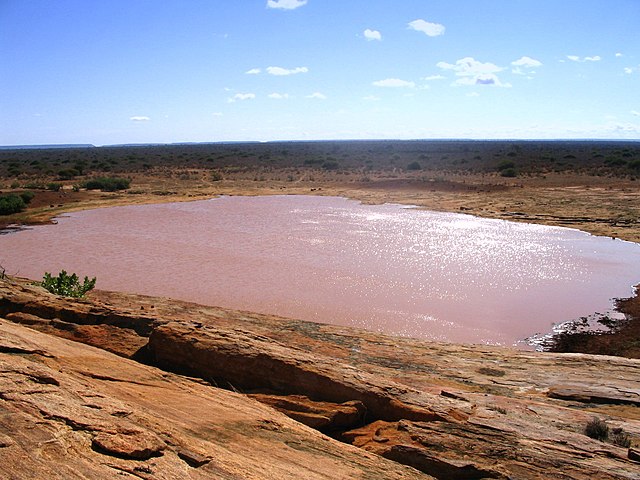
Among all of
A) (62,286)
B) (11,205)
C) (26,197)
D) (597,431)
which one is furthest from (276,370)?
(26,197)

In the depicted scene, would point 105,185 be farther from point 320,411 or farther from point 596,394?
point 596,394

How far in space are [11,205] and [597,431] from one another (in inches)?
1204

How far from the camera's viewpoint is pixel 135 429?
3.87 metres

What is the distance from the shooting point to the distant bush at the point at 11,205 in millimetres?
27531

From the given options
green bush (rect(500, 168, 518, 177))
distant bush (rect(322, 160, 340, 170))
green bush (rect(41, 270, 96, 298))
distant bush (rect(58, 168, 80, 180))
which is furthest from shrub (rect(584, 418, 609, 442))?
distant bush (rect(322, 160, 340, 170))

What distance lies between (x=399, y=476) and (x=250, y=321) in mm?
5763

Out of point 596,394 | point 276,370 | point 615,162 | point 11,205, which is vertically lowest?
point 596,394

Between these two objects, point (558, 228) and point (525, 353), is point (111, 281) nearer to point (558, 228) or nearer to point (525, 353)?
point (525, 353)

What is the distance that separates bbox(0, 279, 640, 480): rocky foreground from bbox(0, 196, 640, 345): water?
4.78m

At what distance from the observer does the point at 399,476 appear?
167 inches

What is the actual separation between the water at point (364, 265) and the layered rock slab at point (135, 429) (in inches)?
297

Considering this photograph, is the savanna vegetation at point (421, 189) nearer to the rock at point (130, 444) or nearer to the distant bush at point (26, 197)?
the distant bush at point (26, 197)

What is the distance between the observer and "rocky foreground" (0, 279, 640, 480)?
12.2 ft

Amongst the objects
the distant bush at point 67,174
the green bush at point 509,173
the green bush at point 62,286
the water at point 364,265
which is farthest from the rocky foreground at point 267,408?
Answer: the distant bush at point 67,174
